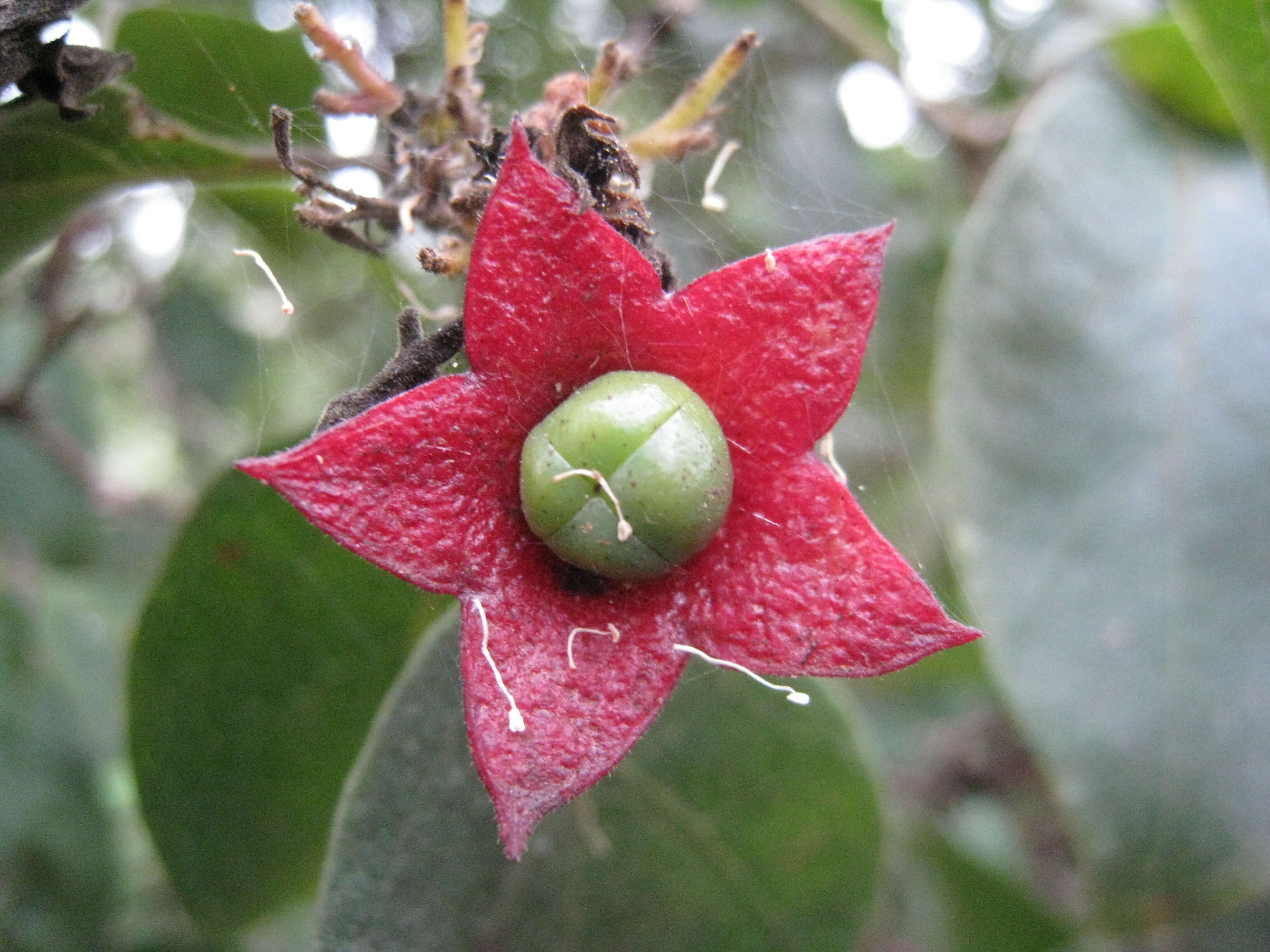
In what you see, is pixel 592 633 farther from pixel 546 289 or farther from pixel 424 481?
pixel 546 289

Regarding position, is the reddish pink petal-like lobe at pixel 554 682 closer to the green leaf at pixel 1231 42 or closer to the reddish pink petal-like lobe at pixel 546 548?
the reddish pink petal-like lobe at pixel 546 548

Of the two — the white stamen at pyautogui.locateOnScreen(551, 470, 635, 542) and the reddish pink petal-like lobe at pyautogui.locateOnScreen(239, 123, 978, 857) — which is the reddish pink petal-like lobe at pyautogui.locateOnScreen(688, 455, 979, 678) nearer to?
the reddish pink petal-like lobe at pyautogui.locateOnScreen(239, 123, 978, 857)

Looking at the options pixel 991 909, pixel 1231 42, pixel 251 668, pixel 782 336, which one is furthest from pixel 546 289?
pixel 991 909

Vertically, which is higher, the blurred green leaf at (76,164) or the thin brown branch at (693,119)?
the thin brown branch at (693,119)

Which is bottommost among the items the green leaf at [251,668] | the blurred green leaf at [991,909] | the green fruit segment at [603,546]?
the blurred green leaf at [991,909]

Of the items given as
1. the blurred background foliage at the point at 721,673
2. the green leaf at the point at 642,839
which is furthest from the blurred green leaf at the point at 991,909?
the green leaf at the point at 642,839

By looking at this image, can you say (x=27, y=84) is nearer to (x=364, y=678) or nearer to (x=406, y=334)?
(x=406, y=334)

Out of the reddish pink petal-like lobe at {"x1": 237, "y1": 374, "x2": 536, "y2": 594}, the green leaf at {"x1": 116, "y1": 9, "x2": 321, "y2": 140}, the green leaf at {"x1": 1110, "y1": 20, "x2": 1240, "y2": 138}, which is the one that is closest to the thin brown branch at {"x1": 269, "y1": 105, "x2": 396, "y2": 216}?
the reddish pink petal-like lobe at {"x1": 237, "y1": 374, "x2": 536, "y2": 594}
